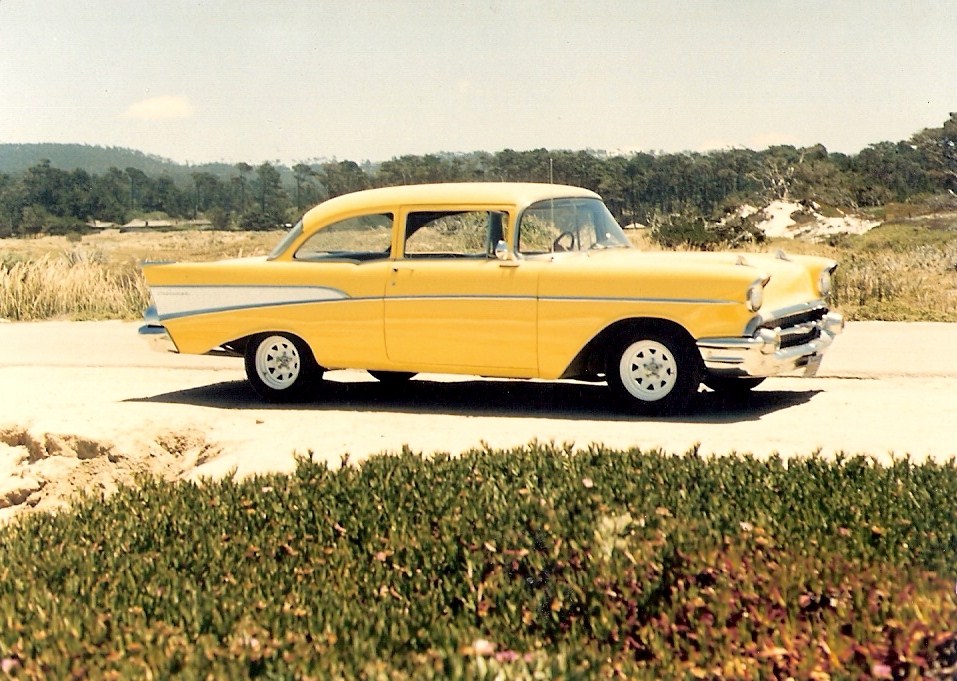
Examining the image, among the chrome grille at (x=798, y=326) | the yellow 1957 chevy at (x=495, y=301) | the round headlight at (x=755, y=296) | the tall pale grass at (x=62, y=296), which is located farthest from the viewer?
the tall pale grass at (x=62, y=296)

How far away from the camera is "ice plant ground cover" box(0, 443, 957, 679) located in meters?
4.24

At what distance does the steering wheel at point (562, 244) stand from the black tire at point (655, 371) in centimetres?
99

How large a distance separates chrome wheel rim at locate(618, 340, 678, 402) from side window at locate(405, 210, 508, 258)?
1.33 m

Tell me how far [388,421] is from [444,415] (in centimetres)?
50

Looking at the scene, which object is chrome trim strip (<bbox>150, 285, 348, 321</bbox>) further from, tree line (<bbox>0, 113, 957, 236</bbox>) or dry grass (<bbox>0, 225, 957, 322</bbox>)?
tree line (<bbox>0, 113, 957, 236</bbox>)

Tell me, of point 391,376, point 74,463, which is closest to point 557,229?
point 391,376

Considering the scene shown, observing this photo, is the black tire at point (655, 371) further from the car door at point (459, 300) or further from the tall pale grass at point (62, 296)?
the tall pale grass at point (62, 296)

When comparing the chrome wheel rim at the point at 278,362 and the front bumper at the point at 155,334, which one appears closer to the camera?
the chrome wheel rim at the point at 278,362

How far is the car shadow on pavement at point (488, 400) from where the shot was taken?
366 inches

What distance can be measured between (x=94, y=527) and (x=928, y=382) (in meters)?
7.06

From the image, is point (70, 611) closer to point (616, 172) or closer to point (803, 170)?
point (616, 172)

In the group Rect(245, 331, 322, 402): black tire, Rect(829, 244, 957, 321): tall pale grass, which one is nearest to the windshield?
Rect(245, 331, 322, 402): black tire

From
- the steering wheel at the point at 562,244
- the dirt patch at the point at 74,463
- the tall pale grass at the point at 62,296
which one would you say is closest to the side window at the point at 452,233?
the steering wheel at the point at 562,244

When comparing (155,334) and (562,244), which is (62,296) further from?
(562,244)
